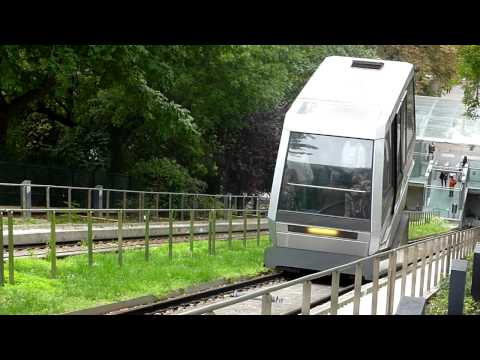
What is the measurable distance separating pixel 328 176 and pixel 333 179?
116 millimetres

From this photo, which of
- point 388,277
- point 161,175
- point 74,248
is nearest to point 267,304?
point 388,277

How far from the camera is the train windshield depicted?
47.2 ft

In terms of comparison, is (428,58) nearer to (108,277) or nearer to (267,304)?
(108,277)

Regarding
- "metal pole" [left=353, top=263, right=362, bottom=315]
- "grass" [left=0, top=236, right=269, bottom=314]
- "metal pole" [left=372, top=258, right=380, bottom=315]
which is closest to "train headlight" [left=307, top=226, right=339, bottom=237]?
"grass" [left=0, top=236, right=269, bottom=314]

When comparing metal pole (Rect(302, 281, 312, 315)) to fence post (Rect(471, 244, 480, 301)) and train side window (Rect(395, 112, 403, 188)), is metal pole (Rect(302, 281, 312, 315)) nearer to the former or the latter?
fence post (Rect(471, 244, 480, 301))

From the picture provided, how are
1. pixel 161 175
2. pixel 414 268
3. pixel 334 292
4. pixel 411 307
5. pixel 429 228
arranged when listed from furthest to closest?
pixel 429 228 → pixel 161 175 → pixel 414 268 → pixel 334 292 → pixel 411 307

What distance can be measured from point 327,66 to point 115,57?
6820mm

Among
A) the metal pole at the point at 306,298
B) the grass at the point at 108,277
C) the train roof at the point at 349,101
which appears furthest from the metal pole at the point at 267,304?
the train roof at the point at 349,101

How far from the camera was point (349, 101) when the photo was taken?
49.2ft

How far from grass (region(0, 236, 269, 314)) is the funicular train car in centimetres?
160

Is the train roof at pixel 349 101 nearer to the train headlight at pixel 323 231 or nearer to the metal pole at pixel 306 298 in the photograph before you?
the train headlight at pixel 323 231
